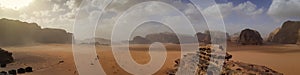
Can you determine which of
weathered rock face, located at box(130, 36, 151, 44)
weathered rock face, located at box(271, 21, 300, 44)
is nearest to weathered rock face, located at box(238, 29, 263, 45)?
weathered rock face, located at box(271, 21, 300, 44)

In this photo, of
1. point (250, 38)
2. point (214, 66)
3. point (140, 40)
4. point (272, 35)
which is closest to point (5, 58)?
point (214, 66)

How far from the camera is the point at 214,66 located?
11.3 metres

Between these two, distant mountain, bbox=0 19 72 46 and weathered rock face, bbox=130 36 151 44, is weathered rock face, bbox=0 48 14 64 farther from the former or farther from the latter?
distant mountain, bbox=0 19 72 46

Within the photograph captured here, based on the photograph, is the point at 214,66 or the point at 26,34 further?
the point at 26,34

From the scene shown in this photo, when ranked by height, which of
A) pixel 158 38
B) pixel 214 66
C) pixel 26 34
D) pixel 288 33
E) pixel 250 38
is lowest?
pixel 214 66

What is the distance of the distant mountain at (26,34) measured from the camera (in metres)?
44.5

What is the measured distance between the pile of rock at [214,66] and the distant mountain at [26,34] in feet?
114

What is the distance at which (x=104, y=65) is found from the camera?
1745cm

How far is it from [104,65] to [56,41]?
3545 centimetres

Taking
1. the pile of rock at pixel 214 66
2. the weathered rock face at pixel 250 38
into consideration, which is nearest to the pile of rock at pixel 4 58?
the pile of rock at pixel 214 66

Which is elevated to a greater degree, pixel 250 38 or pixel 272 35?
pixel 272 35

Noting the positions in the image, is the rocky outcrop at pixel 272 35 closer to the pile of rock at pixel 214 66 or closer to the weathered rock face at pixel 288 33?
the weathered rock face at pixel 288 33

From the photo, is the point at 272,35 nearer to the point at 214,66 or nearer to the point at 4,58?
the point at 214,66

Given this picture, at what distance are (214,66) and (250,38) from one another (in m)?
16.1
